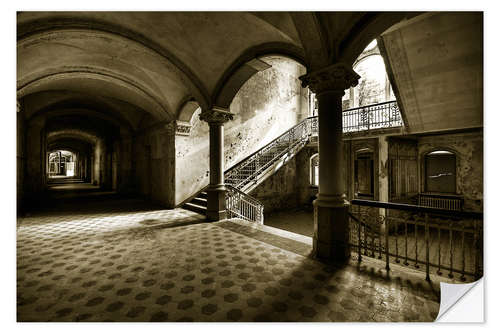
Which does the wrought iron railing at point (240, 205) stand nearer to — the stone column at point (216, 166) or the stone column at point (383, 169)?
the stone column at point (216, 166)

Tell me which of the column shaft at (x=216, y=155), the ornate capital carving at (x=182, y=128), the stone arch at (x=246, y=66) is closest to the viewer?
the stone arch at (x=246, y=66)

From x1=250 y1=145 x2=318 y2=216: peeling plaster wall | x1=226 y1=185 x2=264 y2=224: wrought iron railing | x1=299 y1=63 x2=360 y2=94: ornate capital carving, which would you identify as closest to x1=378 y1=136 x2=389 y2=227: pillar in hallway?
x1=250 y1=145 x2=318 y2=216: peeling plaster wall

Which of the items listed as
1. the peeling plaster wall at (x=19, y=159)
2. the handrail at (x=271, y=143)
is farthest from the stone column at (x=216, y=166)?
the peeling plaster wall at (x=19, y=159)

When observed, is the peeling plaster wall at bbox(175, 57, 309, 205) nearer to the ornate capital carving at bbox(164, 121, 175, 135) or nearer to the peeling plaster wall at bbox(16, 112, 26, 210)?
the ornate capital carving at bbox(164, 121, 175, 135)

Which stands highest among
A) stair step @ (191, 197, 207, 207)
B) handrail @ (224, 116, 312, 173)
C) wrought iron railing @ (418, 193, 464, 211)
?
handrail @ (224, 116, 312, 173)

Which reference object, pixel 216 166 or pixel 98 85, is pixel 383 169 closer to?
pixel 216 166

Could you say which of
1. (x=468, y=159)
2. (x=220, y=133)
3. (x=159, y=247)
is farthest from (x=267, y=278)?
(x=468, y=159)

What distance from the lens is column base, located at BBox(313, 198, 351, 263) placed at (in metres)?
3.88

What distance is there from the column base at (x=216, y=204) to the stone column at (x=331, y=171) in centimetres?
359

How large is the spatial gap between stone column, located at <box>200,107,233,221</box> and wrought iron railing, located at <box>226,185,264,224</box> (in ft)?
1.76

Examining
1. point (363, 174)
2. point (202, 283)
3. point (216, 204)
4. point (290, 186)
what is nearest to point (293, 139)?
point (290, 186)

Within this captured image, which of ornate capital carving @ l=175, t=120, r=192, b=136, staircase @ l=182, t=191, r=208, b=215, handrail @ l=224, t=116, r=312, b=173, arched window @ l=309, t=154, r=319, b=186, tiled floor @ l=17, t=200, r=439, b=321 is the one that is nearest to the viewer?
tiled floor @ l=17, t=200, r=439, b=321

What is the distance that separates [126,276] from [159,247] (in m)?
1.30

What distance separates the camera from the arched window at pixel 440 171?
1047cm
